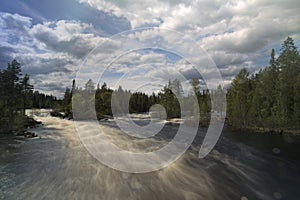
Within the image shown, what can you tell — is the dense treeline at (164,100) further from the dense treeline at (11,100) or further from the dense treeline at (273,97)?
the dense treeline at (11,100)

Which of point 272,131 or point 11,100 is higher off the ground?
point 11,100

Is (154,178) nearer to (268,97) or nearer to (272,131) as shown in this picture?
(272,131)

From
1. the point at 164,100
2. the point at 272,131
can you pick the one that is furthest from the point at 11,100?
the point at 272,131

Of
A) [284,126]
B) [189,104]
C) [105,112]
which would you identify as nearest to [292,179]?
[284,126]

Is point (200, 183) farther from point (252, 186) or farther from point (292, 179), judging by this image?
point (292, 179)

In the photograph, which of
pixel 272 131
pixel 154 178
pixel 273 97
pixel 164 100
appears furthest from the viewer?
pixel 164 100

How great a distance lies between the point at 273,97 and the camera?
42.4 meters

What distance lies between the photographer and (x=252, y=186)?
12891mm

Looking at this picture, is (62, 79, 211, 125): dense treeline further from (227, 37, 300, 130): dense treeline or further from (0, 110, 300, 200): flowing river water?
(0, 110, 300, 200): flowing river water

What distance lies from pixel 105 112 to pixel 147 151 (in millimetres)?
57892

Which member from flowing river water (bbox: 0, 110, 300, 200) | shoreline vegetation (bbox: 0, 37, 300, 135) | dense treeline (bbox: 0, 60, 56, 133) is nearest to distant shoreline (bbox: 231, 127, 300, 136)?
shoreline vegetation (bbox: 0, 37, 300, 135)

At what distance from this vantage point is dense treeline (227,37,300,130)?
122 ft

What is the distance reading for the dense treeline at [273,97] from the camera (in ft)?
122

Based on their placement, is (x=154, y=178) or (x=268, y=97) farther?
(x=268, y=97)
